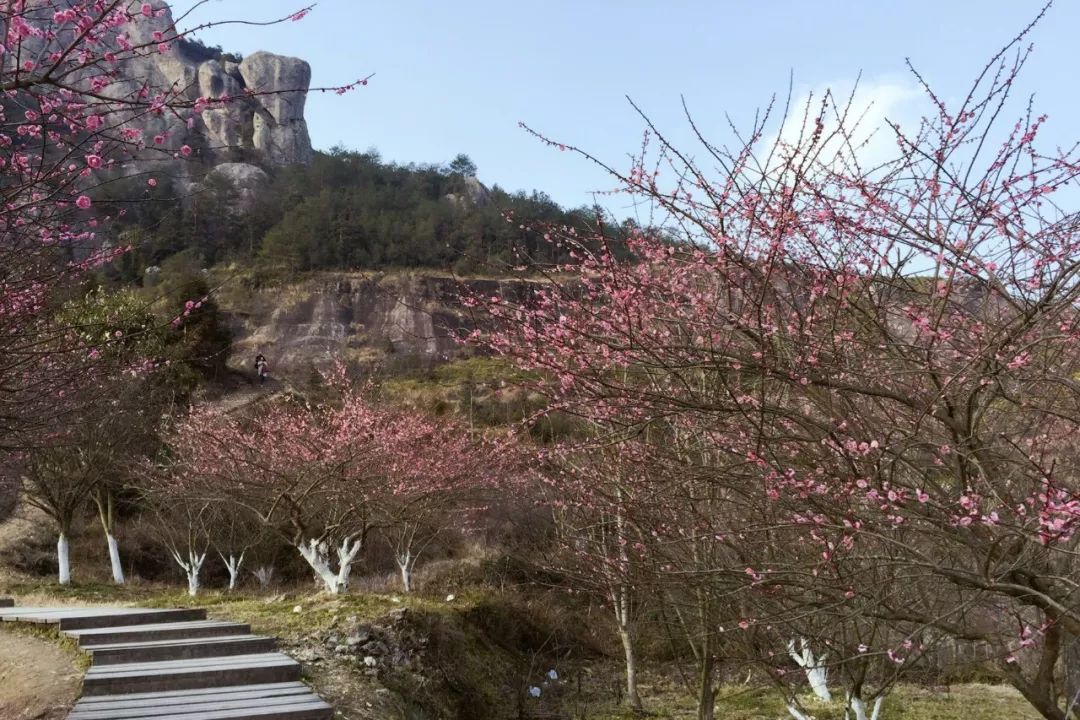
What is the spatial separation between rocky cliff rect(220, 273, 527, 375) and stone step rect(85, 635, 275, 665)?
35.6m

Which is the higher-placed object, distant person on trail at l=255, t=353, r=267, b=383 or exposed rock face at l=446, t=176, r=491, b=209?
exposed rock face at l=446, t=176, r=491, b=209

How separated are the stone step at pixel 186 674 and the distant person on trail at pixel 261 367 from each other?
34725 millimetres

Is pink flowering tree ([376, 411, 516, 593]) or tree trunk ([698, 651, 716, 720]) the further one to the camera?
pink flowering tree ([376, 411, 516, 593])

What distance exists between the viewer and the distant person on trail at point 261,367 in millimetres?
40344

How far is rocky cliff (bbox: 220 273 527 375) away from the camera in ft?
147

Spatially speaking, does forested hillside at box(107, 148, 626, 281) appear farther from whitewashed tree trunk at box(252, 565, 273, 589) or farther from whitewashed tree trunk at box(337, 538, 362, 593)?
whitewashed tree trunk at box(337, 538, 362, 593)

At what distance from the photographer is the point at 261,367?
40.1 metres

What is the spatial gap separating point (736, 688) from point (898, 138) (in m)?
12.4

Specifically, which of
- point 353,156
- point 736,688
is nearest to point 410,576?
point 736,688

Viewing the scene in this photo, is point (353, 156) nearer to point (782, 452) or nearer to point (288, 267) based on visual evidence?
point (288, 267)

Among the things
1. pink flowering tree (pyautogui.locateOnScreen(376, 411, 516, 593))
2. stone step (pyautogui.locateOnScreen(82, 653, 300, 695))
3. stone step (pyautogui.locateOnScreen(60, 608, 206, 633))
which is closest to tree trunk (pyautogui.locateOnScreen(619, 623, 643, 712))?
pink flowering tree (pyautogui.locateOnScreen(376, 411, 516, 593))

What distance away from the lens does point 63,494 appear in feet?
63.2

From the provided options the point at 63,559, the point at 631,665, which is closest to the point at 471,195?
the point at 63,559

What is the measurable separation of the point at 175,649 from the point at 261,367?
34.3m
